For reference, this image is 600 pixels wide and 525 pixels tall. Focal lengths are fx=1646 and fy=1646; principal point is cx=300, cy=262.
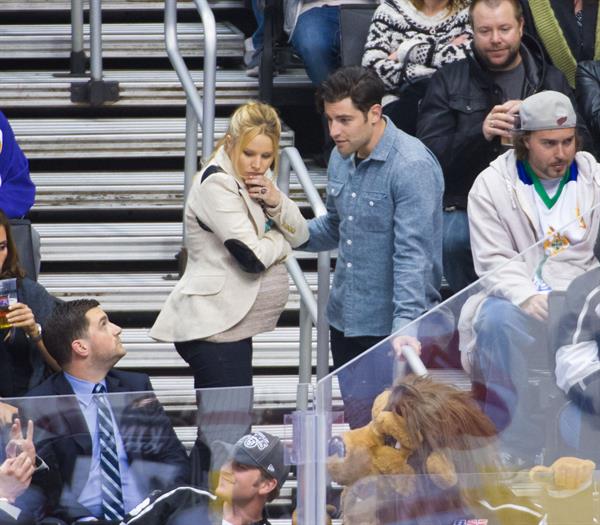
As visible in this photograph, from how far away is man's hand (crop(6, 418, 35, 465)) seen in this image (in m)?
4.19

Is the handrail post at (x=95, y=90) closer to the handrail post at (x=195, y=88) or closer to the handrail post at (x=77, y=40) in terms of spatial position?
the handrail post at (x=77, y=40)

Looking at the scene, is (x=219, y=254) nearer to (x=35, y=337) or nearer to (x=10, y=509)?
(x=35, y=337)

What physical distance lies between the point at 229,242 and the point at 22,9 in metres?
3.63

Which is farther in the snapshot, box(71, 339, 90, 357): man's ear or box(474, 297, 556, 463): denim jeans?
box(71, 339, 90, 357): man's ear

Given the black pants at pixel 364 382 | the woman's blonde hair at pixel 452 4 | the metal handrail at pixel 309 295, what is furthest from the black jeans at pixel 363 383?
the woman's blonde hair at pixel 452 4

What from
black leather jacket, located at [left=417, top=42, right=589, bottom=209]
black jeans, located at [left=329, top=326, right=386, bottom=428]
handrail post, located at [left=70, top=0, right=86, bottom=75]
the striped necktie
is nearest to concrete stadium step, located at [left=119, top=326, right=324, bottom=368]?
black leather jacket, located at [left=417, top=42, right=589, bottom=209]

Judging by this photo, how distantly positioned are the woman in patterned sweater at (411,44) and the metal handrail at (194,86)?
0.67 metres

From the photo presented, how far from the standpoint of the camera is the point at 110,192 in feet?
24.6

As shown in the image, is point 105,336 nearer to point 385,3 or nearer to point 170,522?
point 170,522

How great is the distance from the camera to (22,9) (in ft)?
28.3

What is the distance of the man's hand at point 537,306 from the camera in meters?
3.72

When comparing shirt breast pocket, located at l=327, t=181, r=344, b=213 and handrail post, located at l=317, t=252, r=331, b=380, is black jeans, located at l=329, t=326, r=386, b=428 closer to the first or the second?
shirt breast pocket, located at l=327, t=181, r=344, b=213

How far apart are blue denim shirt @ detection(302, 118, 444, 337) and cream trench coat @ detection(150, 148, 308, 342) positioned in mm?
242

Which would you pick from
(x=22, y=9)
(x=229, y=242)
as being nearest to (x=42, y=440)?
(x=229, y=242)
